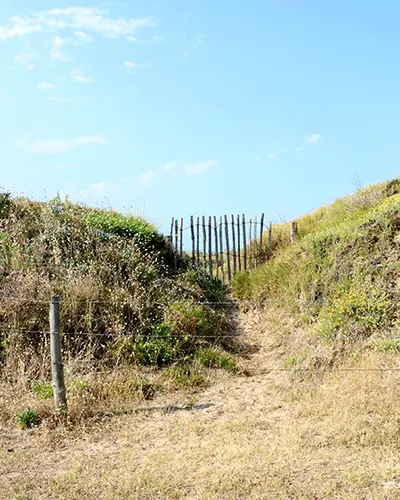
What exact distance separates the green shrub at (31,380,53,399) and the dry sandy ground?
2.31 feet

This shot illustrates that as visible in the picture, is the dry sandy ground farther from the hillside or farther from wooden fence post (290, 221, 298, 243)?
wooden fence post (290, 221, 298, 243)

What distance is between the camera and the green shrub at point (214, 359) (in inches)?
375

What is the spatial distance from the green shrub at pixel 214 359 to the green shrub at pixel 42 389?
2.72m

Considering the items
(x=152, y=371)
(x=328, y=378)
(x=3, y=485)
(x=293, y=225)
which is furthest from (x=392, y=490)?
(x=293, y=225)

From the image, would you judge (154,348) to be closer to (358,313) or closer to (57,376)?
(57,376)

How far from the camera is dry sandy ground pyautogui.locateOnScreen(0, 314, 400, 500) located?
5379mm

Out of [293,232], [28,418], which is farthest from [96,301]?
[293,232]

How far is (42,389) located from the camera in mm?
7906

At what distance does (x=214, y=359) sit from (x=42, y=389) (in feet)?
10.4

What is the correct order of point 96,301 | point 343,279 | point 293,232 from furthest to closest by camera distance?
point 293,232 → point 343,279 → point 96,301

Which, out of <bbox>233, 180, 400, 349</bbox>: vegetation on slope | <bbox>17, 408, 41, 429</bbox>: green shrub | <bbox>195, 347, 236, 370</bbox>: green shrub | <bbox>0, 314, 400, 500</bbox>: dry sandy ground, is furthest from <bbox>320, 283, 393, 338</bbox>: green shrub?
<bbox>17, 408, 41, 429</bbox>: green shrub

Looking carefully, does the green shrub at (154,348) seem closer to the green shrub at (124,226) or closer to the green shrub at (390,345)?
the green shrub at (390,345)

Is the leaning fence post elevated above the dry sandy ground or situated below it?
above

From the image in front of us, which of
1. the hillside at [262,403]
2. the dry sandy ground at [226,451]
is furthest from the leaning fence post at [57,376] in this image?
the dry sandy ground at [226,451]
